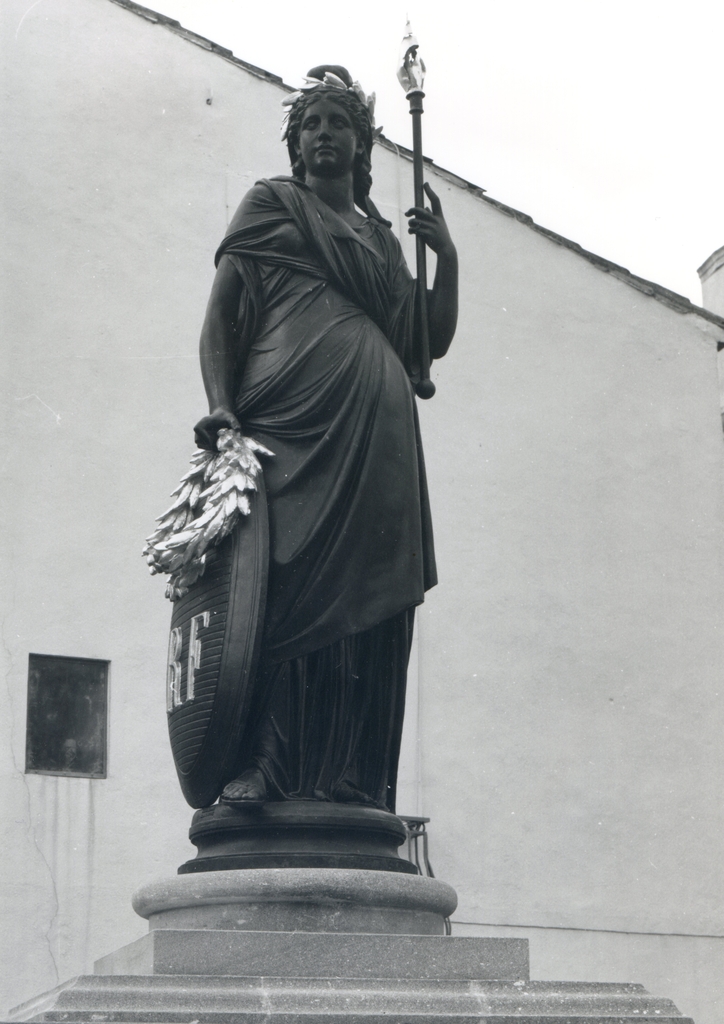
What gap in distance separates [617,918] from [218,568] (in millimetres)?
10695

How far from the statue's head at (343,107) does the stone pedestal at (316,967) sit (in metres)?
2.48

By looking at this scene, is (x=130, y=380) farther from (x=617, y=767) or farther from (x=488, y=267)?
(x=617, y=767)

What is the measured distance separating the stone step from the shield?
0.84m

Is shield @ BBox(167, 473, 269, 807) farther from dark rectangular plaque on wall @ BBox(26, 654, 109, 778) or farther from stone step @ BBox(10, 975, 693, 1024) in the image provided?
dark rectangular plaque on wall @ BBox(26, 654, 109, 778)

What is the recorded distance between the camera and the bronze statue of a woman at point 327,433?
5281mm

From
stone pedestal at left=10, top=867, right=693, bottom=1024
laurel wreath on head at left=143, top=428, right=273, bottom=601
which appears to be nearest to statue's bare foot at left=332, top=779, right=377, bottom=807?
stone pedestal at left=10, top=867, right=693, bottom=1024

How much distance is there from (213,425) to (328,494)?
1.42 ft

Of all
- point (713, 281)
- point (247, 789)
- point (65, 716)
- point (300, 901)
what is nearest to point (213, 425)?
point (247, 789)

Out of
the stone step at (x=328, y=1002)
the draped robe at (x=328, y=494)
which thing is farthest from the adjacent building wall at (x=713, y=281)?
the stone step at (x=328, y=1002)

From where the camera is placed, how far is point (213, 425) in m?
5.41

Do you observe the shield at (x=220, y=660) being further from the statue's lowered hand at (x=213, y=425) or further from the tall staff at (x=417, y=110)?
the tall staff at (x=417, y=110)

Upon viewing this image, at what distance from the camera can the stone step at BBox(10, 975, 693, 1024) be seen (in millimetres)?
4258

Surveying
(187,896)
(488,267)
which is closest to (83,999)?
(187,896)

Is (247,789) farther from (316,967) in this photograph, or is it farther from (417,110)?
(417,110)
